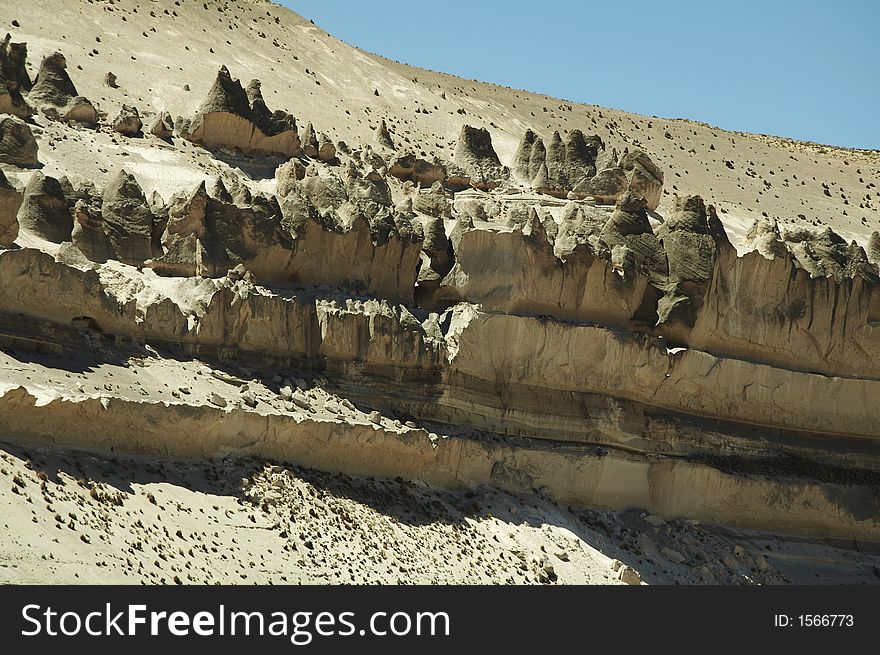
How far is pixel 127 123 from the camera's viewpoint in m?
52.9

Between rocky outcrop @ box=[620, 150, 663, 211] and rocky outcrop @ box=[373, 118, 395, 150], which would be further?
rocky outcrop @ box=[373, 118, 395, 150]

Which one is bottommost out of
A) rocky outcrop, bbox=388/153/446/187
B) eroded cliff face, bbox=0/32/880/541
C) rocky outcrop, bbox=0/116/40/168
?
eroded cliff face, bbox=0/32/880/541

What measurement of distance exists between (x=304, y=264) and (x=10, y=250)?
9.41 meters

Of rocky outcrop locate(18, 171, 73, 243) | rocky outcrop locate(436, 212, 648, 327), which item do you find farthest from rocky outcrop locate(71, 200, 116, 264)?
rocky outcrop locate(436, 212, 648, 327)

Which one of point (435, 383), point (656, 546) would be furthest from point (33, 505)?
point (656, 546)

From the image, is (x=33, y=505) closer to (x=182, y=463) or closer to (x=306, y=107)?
(x=182, y=463)

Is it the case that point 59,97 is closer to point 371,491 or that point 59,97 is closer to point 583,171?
point 583,171

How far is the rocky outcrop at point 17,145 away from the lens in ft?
145

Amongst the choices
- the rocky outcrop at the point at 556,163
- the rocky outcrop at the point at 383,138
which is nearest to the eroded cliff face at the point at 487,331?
the rocky outcrop at the point at 556,163

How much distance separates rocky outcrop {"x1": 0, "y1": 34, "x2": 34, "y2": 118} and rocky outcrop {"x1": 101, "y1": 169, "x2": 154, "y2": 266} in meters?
11.1

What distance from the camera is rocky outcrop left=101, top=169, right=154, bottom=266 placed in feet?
→ 128

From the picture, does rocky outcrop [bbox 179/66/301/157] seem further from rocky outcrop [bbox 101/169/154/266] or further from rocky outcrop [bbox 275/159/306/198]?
rocky outcrop [bbox 101/169/154/266]

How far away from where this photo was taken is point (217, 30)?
3076 inches

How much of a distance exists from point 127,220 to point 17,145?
690 cm
